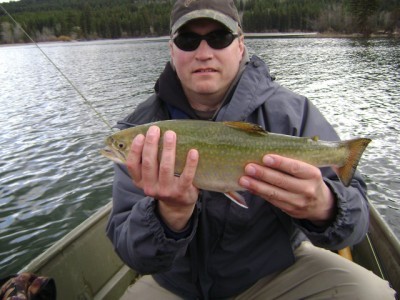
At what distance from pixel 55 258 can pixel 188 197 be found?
7.40 ft

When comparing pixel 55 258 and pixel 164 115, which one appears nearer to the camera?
pixel 164 115

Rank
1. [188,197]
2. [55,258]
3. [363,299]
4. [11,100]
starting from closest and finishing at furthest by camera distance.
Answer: [188,197] < [363,299] < [55,258] < [11,100]

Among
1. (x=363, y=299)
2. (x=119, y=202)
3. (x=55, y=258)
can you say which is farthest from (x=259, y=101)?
(x=55, y=258)

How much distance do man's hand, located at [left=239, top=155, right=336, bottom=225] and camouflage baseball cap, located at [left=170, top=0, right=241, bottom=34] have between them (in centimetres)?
157

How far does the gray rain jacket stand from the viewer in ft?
9.18

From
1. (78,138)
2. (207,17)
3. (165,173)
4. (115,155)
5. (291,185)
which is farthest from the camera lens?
(78,138)

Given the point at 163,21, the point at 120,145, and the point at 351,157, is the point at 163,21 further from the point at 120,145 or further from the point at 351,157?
the point at 351,157

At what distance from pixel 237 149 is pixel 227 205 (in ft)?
2.02

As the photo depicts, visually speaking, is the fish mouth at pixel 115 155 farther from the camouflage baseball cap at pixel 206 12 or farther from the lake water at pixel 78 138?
the lake water at pixel 78 138

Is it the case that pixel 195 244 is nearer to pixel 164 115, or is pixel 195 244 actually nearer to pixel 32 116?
pixel 164 115

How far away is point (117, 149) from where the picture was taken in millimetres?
2963

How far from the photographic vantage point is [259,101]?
327 centimetres

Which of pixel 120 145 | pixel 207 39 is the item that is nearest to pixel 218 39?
pixel 207 39

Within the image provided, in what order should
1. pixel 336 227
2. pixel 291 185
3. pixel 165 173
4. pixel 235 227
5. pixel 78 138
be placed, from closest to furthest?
pixel 291 185 → pixel 165 173 → pixel 336 227 → pixel 235 227 → pixel 78 138
